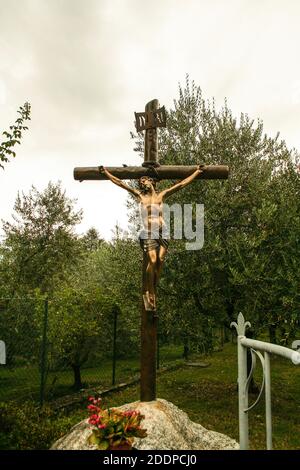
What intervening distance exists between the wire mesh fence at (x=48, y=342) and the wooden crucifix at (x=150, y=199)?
537cm

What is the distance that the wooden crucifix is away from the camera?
6.99 m

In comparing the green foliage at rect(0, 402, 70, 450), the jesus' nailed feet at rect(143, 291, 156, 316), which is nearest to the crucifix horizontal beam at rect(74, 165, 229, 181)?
the jesus' nailed feet at rect(143, 291, 156, 316)

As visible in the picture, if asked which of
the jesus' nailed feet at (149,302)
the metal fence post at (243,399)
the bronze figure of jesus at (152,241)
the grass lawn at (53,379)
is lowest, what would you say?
the grass lawn at (53,379)

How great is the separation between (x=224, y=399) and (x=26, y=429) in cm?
804

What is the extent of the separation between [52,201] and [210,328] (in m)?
15.3

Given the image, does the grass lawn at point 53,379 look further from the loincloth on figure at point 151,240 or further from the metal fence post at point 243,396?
the metal fence post at point 243,396

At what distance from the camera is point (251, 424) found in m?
10.3

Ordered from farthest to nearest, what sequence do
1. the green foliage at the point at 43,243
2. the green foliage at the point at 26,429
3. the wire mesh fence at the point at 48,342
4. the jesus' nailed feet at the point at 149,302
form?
1. the green foliage at the point at 43,243
2. the wire mesh fence at the point at 48,342
3. the jesus' nailed feet at the point at 149,302
4. the green foliage at the point at 26,429

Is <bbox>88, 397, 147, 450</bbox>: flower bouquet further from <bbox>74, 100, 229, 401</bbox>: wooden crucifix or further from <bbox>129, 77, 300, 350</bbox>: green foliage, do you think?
<bbox>129, 77, 300, 350</bbox>: green foliage

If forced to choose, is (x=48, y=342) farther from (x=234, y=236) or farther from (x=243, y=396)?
(x=243, y=396)

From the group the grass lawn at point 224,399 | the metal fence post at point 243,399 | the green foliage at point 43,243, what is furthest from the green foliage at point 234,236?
the green foliage at point 43,243

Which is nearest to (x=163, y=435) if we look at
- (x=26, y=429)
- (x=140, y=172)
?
(x=26, y=429)

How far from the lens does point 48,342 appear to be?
13047mm

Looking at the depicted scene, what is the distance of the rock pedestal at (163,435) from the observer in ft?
19.5
